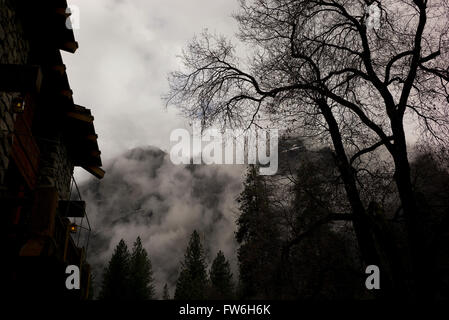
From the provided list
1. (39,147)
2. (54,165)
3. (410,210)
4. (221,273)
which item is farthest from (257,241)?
(221,273)

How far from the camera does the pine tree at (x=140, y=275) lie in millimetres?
54500

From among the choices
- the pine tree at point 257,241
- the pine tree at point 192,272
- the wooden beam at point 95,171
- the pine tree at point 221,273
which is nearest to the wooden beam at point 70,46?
the wooden beam at point 95,171

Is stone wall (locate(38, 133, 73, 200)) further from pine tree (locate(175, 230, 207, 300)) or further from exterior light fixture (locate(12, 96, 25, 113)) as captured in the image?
pine tree (locate(175, 230, 207, 300))

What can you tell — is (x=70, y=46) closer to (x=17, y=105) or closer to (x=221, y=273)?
(x=17, y=105)

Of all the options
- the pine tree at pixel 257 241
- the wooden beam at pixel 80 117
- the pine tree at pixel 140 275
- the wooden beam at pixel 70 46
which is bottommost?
the pine tree at pixel 140 275

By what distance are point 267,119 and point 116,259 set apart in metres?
51.3

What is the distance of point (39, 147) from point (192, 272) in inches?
2014

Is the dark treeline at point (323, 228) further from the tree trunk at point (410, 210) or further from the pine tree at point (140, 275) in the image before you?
the pine tree at point (140, 275)

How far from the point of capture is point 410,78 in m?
8.76

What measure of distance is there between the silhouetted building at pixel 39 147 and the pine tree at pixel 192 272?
44.7 metres

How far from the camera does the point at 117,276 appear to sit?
5466cm

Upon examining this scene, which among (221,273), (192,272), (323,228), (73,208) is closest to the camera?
(73,208)
